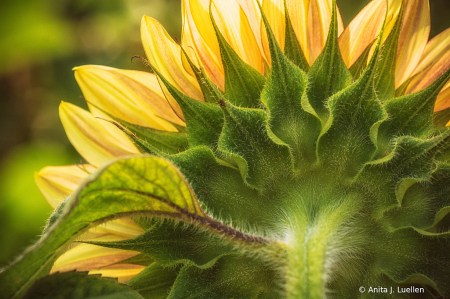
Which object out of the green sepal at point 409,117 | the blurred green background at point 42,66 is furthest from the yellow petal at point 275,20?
the blurred green background at point 42,66

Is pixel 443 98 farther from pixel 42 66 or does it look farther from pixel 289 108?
pixel 42 66

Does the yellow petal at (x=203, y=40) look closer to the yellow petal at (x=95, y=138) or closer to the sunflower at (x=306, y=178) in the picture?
the sunflower at (x=306, y=178)

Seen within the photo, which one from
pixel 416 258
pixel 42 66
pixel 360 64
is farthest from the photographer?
pixel 42 66

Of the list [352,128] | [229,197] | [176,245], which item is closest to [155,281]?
[176,245]

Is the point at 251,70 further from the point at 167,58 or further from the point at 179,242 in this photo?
the point at 179,242

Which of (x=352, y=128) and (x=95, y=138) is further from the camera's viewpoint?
(x=95, y=138)

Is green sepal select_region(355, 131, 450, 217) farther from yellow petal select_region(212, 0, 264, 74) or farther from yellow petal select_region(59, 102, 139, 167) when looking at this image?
yellow petal select_region(59, 102, 139, 167)

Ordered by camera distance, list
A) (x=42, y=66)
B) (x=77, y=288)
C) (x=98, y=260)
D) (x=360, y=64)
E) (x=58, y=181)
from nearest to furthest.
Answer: (x=77, y=288) → (x=360, y=64) → (x=98, y=260) → (x=58, y=181) → (x=42, y=66)
